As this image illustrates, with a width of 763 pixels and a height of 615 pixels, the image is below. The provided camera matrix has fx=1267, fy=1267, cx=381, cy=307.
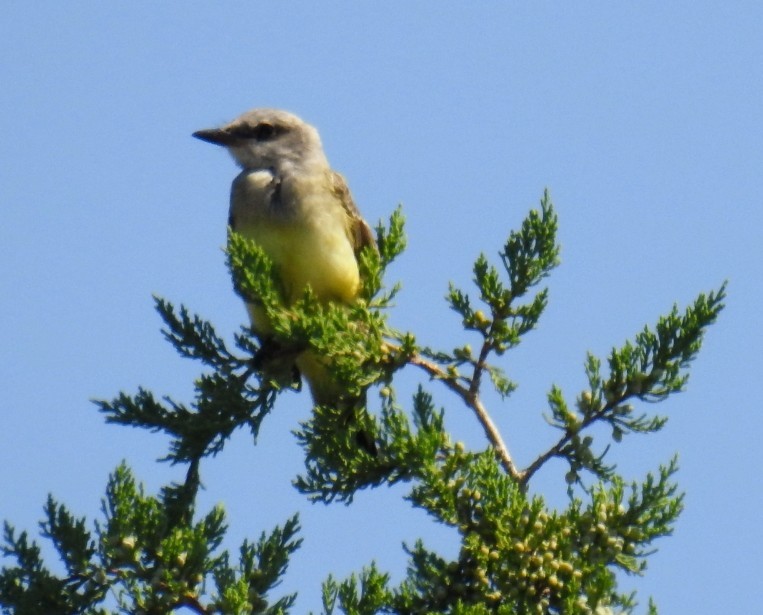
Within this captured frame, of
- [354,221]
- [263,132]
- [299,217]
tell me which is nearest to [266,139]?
[263,132]

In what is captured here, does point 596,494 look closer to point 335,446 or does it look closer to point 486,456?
point 486,456

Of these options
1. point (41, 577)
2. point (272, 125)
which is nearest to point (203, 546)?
point (41, 577)

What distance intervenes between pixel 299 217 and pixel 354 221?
15.4 inches

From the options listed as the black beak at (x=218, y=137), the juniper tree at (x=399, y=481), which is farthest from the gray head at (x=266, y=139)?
the juniper tree at (x=399, y=481)

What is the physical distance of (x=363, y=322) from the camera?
4.13m

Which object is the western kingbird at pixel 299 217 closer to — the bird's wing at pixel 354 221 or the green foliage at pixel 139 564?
the bird's wing at pixel 354 221

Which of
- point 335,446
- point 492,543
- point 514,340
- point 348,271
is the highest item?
point 348,271

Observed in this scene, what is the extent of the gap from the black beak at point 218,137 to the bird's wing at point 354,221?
81 cm

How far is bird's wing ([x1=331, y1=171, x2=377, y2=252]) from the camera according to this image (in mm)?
6000

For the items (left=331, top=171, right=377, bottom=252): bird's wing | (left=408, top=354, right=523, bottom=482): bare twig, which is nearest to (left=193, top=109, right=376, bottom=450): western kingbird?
(left=331, top=171, right=377, bottom=252): bird's wing

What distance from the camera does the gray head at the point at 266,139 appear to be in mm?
6520

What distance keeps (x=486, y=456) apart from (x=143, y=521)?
0.99 metres

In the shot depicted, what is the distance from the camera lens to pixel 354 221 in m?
6.01

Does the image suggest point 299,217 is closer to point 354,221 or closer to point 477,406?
point 354,221
